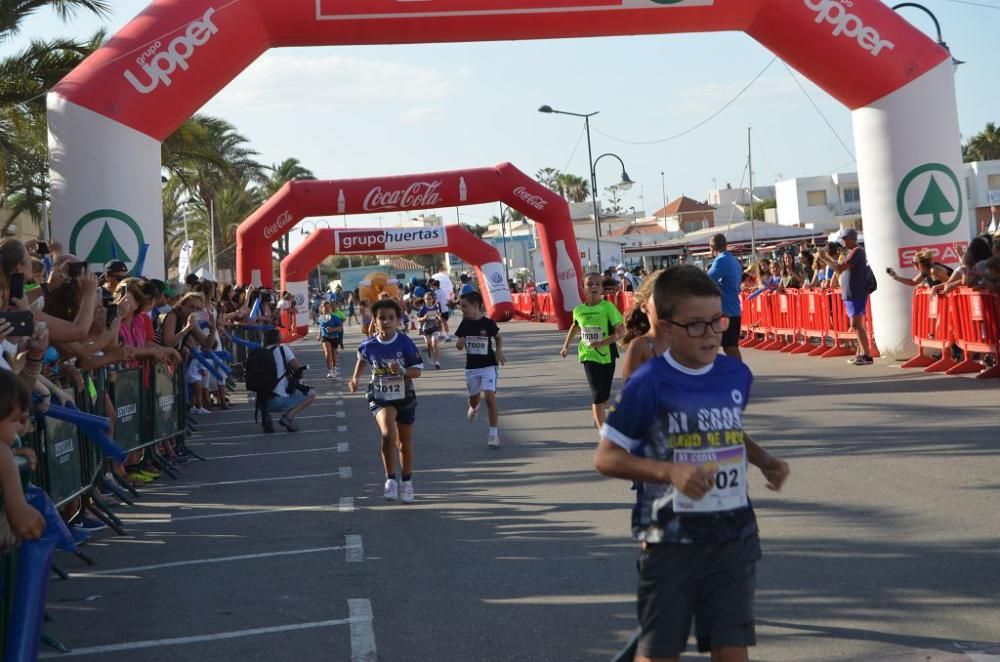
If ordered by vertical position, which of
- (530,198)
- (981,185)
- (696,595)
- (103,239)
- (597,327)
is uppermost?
(981,185)

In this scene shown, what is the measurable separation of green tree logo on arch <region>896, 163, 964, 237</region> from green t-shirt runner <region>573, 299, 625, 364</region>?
263 inches

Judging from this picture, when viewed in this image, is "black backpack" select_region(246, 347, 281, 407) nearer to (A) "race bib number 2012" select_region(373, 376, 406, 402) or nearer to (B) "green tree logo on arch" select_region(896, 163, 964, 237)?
(A) "race bib number 2012" select_region(373, 376, 406, 402)

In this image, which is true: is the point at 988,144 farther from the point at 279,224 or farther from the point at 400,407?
the point at 400,407

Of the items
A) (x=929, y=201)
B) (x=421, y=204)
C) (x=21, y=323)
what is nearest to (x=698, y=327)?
(x=21, y=323)

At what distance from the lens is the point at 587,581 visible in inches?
269

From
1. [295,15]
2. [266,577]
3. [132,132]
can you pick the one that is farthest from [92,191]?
[266,577]

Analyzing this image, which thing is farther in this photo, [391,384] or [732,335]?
[732,335]

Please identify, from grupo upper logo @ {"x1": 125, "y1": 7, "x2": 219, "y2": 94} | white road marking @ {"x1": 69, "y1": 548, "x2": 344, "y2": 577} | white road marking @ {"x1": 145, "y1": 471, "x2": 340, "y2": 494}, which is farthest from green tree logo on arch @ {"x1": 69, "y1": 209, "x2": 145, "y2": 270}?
white road marking @ {"x1": 69, "y1": 548, "x2": 344, "y2": 577}

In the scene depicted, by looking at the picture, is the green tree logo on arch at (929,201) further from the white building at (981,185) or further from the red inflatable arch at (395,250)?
the white building at (981,185)

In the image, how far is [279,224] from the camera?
34.2 metres

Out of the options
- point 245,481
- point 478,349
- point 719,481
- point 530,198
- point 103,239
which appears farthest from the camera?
point 530,198

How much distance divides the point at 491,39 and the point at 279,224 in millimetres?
18450

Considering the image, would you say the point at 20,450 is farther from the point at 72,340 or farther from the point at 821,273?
the point at 821,273

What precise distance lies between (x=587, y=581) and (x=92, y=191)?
33.4 ft
